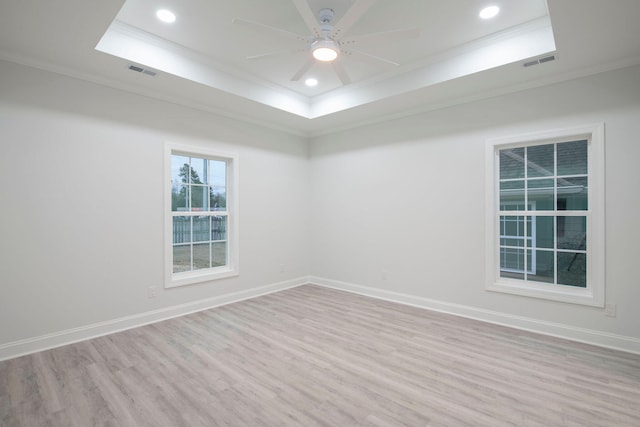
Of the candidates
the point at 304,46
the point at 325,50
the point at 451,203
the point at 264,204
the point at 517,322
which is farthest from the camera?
the point at 264,204

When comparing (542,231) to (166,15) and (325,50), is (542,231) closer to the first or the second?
(325,50)

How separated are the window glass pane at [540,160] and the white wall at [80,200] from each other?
390cm

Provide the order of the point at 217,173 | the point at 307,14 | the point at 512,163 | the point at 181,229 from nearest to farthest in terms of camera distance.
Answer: the point at 307,14, the point at 512,163, the point at 181,229, the point at 217,173

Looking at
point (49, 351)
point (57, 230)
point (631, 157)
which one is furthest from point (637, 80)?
point (49, 351)

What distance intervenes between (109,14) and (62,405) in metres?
2.80

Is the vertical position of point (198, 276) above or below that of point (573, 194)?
below

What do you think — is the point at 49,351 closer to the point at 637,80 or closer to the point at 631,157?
the point at 631,157

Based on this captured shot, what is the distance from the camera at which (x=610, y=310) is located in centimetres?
303

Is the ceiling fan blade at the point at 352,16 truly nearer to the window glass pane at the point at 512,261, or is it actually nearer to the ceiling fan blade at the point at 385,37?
the ceiling fan blade at the point at 385,37

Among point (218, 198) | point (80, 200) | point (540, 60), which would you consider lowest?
point (80, 200)

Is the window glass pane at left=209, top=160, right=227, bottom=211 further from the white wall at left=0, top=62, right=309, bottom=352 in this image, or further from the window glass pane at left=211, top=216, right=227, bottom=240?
the white wall at left=0, top=62, right=309, bottom=352

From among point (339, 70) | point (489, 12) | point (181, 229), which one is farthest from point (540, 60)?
point (181, 229)

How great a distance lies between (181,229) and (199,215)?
300 millimetres

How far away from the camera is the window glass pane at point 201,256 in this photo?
169 inches
